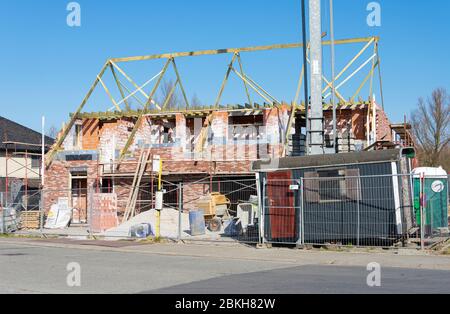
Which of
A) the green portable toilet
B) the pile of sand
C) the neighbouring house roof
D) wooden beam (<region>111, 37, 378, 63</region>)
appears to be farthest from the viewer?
the neighbouring house roof

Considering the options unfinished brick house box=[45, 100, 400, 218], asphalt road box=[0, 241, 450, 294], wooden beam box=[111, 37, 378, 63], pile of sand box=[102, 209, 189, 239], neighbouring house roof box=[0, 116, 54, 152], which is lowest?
asphalt road box=[0, 241, 450, 294]

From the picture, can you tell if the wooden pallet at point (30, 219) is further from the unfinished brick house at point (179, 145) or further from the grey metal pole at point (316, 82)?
the grey metal pole at point (316, 82)

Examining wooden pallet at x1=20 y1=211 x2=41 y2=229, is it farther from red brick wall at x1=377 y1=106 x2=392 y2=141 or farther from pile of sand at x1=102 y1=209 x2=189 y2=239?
red brick wall at x1=377 y1=106 x2=392 y2=141

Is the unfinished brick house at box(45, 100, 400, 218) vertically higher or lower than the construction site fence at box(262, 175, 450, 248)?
higher

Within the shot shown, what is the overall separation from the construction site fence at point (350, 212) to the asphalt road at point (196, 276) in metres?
2.56

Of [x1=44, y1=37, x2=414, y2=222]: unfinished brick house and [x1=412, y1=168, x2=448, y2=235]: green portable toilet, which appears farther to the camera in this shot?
[x1=44, y1=37, x2=414, y2=222]: unfinished brick house

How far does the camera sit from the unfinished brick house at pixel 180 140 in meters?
30.7

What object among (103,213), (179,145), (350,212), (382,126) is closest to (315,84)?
(350,212)

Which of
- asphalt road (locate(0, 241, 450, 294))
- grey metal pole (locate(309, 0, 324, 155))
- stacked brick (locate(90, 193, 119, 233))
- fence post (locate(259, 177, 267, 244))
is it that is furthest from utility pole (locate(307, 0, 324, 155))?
stacked brick (locate(90, 193, 119, 233))

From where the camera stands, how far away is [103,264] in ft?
46.7

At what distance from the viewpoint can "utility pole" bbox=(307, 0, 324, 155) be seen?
19.9 meters

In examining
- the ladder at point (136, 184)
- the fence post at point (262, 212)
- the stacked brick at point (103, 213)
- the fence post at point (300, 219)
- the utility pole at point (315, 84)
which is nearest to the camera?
the fence post at point (300, 219)

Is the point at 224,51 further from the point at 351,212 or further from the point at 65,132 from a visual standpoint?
the point at 351,212

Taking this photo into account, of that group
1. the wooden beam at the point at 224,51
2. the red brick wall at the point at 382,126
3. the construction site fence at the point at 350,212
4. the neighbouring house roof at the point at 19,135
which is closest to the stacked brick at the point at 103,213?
the construction site fence at the point at 350,212
